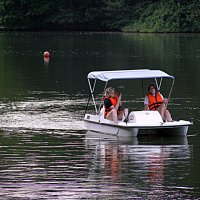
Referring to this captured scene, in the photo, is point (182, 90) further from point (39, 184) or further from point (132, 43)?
point (132, 43)

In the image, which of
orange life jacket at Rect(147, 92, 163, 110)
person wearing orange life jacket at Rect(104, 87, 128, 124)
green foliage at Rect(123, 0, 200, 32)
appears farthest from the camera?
green foliage at Rect(123, 0, 200, 32)

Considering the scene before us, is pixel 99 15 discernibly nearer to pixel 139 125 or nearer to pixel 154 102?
pixel 154 102

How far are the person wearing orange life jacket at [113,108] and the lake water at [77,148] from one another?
70 centimetres

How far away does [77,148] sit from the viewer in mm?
23391

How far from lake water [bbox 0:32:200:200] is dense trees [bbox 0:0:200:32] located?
4760cm

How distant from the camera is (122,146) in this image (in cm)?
2372

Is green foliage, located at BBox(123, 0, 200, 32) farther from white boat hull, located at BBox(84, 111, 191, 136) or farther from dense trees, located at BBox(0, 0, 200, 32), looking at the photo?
white boat hull, located at BBox(84, 111, 191, 136)

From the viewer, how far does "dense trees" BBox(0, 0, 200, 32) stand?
9644 centimetres

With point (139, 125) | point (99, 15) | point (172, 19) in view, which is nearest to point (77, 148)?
point (139, 125)

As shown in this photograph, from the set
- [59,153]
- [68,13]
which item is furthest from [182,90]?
[68,13]

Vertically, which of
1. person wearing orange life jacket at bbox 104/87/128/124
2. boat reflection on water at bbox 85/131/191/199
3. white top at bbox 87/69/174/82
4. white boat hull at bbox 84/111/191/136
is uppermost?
white top at bbox 87/69/174/82

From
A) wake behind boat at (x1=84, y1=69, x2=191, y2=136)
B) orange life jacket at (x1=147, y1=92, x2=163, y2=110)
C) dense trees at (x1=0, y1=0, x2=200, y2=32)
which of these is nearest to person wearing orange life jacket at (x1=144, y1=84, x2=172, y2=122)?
orange life jacket at (x1=147, y1=92, x2=163, y2=110)

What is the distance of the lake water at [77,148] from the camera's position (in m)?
18.1

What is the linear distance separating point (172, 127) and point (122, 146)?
177 centimetres
